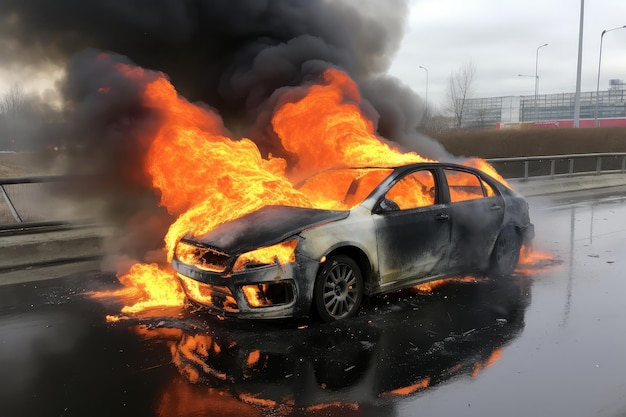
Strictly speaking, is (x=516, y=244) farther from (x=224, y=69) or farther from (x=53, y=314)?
(x=224, y=69)

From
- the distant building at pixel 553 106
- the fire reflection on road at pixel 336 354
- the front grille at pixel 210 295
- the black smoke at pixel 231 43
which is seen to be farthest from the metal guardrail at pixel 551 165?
Result: the distant building at pixel 553 106

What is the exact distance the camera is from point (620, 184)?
65.9 ft

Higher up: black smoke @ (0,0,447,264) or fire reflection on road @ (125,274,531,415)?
black smoke @ (0,0,447,264)

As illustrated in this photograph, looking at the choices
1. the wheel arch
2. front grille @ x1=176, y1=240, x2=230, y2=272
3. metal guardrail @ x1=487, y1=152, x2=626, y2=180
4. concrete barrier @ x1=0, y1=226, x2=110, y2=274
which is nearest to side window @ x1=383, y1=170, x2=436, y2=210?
the wheel arch

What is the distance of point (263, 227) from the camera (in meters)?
4.76


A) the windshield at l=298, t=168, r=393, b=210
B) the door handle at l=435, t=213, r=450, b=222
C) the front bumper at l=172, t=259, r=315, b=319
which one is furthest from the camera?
the door handle at l=435, t=213, r=450, b=222

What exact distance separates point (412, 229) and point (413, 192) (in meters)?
0.56

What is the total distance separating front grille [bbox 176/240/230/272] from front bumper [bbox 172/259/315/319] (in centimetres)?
9

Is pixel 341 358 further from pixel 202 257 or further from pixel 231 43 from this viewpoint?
pixel 231 43

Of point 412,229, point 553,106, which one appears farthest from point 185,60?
point 553,106

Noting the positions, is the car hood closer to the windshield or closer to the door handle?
the windshield

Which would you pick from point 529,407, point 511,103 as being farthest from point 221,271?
point 511,103

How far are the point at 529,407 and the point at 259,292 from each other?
7.41 ft

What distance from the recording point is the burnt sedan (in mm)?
4539
